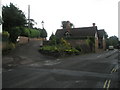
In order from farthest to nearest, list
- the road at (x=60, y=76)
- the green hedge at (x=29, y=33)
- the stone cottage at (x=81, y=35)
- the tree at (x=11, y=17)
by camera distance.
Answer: the stone cottage at (x=81, y=35) < the green hedge at (x=29, y=33) < the tree at (x=11, y=17) < the road at (x=60, y=76)

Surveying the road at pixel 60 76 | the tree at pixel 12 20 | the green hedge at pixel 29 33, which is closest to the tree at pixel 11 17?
the tree at pixel 12 20

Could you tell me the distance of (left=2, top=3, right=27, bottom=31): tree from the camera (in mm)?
28544

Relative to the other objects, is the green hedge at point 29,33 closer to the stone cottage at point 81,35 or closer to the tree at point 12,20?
the tree at point 12,20

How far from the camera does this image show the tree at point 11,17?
93.6 ft

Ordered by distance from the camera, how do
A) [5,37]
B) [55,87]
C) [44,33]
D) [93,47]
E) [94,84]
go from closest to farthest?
1. [55,87]
2. [94,84]
3. [5,37]
4. [93,47]
5. [44,33]

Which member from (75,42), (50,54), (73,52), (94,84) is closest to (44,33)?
(75,42)

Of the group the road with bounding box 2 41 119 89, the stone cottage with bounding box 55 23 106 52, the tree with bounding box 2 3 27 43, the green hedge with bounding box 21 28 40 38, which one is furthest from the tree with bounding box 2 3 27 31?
the stone cottage with bounding box 55 23 106 52

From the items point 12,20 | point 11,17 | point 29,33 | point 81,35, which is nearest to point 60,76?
point 11,17

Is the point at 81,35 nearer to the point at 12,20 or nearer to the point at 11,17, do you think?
the point at 12,20

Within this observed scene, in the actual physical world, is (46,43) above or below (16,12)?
below

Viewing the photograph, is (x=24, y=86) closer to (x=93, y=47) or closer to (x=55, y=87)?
(x=55, y=87)

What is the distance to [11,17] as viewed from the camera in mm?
28297

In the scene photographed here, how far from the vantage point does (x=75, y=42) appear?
137 ft

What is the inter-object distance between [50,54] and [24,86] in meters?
17.8
